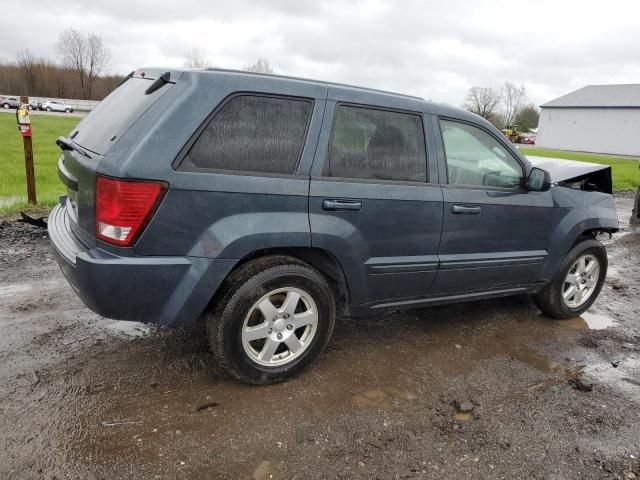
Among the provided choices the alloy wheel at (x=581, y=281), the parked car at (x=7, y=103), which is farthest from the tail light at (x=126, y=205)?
the parked car at (x=7, y=103)

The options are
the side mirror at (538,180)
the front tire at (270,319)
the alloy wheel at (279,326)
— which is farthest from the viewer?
the side mirror at (538,180)

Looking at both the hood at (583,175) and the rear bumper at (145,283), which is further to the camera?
the hood at (583,175)

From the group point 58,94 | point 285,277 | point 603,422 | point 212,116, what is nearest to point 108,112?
point 212,116

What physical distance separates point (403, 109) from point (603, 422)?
7.78 ft

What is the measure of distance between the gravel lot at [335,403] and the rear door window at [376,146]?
1.38m

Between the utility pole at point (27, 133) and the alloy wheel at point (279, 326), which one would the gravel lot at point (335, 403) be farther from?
the utility pole at point (27, 133)

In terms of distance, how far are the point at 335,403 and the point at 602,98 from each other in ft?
195

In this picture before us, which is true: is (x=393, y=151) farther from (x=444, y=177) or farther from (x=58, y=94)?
(x=58, y=94)

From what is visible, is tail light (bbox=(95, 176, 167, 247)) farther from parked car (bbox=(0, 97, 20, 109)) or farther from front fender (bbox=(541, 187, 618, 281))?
parked car (bbox=(0, 97, 20, 109))

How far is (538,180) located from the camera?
3.90 m

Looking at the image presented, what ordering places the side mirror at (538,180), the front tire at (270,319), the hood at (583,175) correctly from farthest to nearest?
the hood at (583,175)
the side mirror at (538,180)
the front tire at (270,319)

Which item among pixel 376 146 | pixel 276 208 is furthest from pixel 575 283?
pixel 276 208

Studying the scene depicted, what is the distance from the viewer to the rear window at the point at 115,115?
9.07 feet

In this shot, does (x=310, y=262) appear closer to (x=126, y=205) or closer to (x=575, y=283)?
(x=126, y=205)
